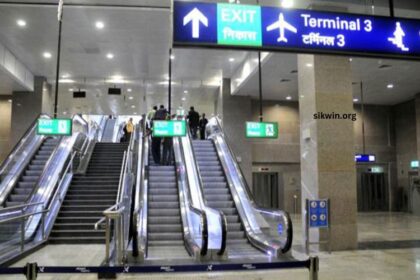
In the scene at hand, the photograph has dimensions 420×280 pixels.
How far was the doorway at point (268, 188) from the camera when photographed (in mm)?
20547

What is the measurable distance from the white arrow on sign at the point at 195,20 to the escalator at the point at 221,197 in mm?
5009

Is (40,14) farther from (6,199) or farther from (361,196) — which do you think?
(361,196)

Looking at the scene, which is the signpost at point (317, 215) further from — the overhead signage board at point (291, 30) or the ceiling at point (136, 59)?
the ceiling at point (136, 59)

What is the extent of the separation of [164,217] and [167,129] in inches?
132

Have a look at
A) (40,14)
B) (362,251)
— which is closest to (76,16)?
(40,14)

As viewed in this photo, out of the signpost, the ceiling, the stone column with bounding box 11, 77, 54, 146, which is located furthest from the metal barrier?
the stone column with bounding box 11, 77, 54, 146

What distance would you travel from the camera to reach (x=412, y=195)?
796 inches

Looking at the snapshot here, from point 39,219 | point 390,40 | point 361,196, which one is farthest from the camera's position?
point 361,196

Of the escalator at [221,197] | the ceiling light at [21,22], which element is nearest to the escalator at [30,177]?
the ceiling light at [21,22]

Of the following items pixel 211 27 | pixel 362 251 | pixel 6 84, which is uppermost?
pixel 6 84

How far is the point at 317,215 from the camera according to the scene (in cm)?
884

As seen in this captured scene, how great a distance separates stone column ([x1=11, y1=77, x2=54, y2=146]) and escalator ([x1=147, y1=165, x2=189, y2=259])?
7.84m

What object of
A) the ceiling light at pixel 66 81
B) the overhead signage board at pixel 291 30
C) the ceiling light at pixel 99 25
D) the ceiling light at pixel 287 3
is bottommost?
the overhead signage board at pixel 291 30

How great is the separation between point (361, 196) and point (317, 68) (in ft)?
47.1
